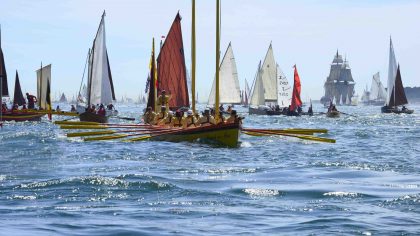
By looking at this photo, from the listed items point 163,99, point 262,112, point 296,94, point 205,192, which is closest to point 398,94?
point 296,94

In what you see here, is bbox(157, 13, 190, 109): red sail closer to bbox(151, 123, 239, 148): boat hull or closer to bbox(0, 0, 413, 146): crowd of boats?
bbox(0, 0, 413, 146): crowd of boats

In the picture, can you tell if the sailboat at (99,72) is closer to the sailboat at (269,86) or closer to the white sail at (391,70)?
the sailboat at (269,86)

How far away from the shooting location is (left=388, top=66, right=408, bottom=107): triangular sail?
109m


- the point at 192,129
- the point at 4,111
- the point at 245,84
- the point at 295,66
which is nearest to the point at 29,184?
the point at 192,129

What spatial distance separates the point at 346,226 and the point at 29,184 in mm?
8724

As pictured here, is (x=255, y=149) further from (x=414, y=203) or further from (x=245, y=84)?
(x=245, y=84)

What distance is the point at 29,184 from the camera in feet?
67.0

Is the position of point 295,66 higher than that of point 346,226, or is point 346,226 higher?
point 295,66

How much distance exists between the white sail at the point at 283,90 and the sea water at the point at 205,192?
7332 cm

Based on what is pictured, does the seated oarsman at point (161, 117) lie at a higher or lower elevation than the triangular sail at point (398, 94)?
lower

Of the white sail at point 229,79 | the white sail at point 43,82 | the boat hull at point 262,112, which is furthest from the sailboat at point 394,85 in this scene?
the white sail at point 43,82

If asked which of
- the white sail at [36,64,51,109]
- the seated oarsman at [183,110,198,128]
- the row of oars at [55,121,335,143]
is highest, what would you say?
the white sail at [36,64,51,109]

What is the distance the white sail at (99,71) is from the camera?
65.4 metres

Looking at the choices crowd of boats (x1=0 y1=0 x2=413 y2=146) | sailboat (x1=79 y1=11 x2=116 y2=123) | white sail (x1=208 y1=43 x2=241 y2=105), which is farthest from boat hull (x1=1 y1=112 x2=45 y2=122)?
white sail (x1=208 y1=43 x2=241 y2=105)
